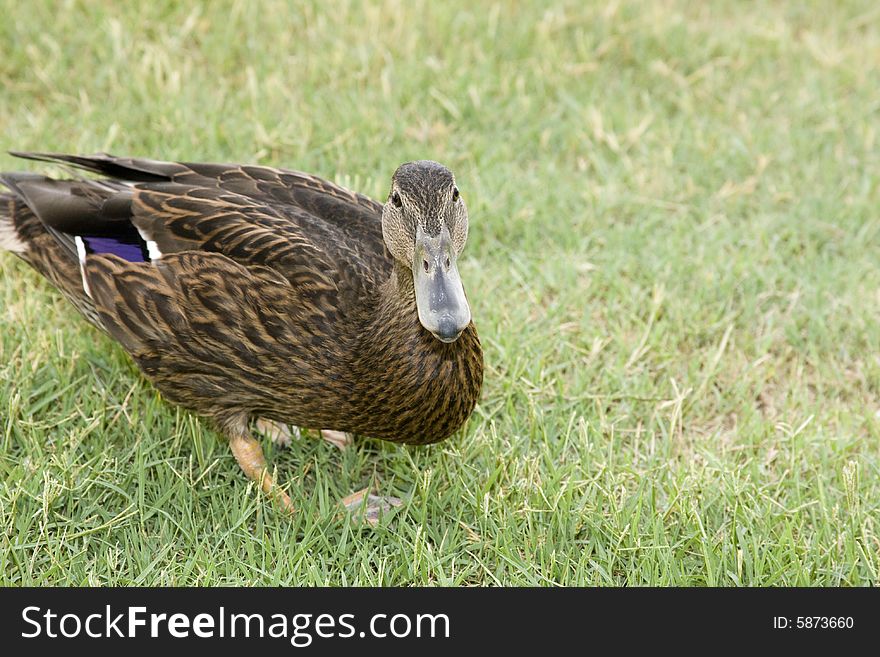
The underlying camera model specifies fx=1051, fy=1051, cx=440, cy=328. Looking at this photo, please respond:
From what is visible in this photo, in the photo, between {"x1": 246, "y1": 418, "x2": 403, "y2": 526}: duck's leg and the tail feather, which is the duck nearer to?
{"x1": 246, "y1": 418, "x2": 403, "y2": 526}: duck's leg

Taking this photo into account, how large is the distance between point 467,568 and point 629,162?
252 centimetres

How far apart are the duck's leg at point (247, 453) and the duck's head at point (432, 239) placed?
860mm

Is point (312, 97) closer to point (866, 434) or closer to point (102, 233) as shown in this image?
point (102, 233)

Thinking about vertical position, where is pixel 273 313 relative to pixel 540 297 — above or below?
below

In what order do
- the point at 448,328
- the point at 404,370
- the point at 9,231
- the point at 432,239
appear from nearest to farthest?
the point at 448,328 → the point at 432,239 → the point at 404,370 → the point at 9,231

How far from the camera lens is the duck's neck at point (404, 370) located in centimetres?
321

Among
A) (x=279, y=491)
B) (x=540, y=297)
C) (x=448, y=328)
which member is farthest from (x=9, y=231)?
(x=540, y=297)

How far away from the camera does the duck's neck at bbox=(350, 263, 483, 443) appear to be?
321 centimetres

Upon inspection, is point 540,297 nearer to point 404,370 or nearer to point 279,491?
point 404,370

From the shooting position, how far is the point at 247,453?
351 centimetres

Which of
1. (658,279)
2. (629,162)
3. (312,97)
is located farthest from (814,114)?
(312,97)

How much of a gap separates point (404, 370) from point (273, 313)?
440mm

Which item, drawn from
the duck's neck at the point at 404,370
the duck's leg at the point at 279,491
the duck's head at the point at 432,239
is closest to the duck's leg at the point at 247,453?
the duck's leg at the point at 279,491

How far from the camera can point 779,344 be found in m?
4.23
